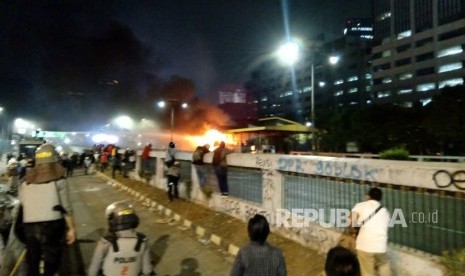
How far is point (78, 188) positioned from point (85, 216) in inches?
299

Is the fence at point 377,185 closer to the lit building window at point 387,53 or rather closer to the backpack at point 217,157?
the backpack at point 217,157

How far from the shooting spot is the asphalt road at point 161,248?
6.46m

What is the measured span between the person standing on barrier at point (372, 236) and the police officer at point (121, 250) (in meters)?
2.56

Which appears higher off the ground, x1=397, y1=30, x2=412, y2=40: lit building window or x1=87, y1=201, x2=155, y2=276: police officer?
x1=397, y1=30, x2=412, y2=40: lit building window

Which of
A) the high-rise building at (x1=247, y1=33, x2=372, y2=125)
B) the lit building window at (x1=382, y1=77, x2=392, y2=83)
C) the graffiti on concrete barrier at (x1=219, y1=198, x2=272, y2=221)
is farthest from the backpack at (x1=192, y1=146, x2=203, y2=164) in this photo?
the lit building window at (x1=382, y1=77, x2=392, y2=83)

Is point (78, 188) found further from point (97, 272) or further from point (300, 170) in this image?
point (97, 272)

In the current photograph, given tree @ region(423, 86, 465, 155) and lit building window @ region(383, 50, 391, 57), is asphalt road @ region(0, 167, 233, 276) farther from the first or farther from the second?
lit building window @ region(383, 50, 391, 57)

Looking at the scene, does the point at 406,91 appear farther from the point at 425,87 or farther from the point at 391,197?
the point at 391,197

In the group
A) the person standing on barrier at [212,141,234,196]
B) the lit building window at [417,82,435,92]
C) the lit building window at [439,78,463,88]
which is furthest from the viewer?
the lit building window at [417,82,435,92]

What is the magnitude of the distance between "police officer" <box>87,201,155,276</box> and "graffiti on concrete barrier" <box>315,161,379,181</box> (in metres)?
3.81

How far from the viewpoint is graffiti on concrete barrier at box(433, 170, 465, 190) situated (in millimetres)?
4469

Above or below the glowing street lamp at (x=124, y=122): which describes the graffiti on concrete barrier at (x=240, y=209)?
below

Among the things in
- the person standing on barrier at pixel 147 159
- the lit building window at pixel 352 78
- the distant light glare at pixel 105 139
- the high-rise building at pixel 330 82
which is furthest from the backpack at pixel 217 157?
the lit building window at pixel 352 78

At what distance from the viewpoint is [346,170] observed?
20.7 ft
